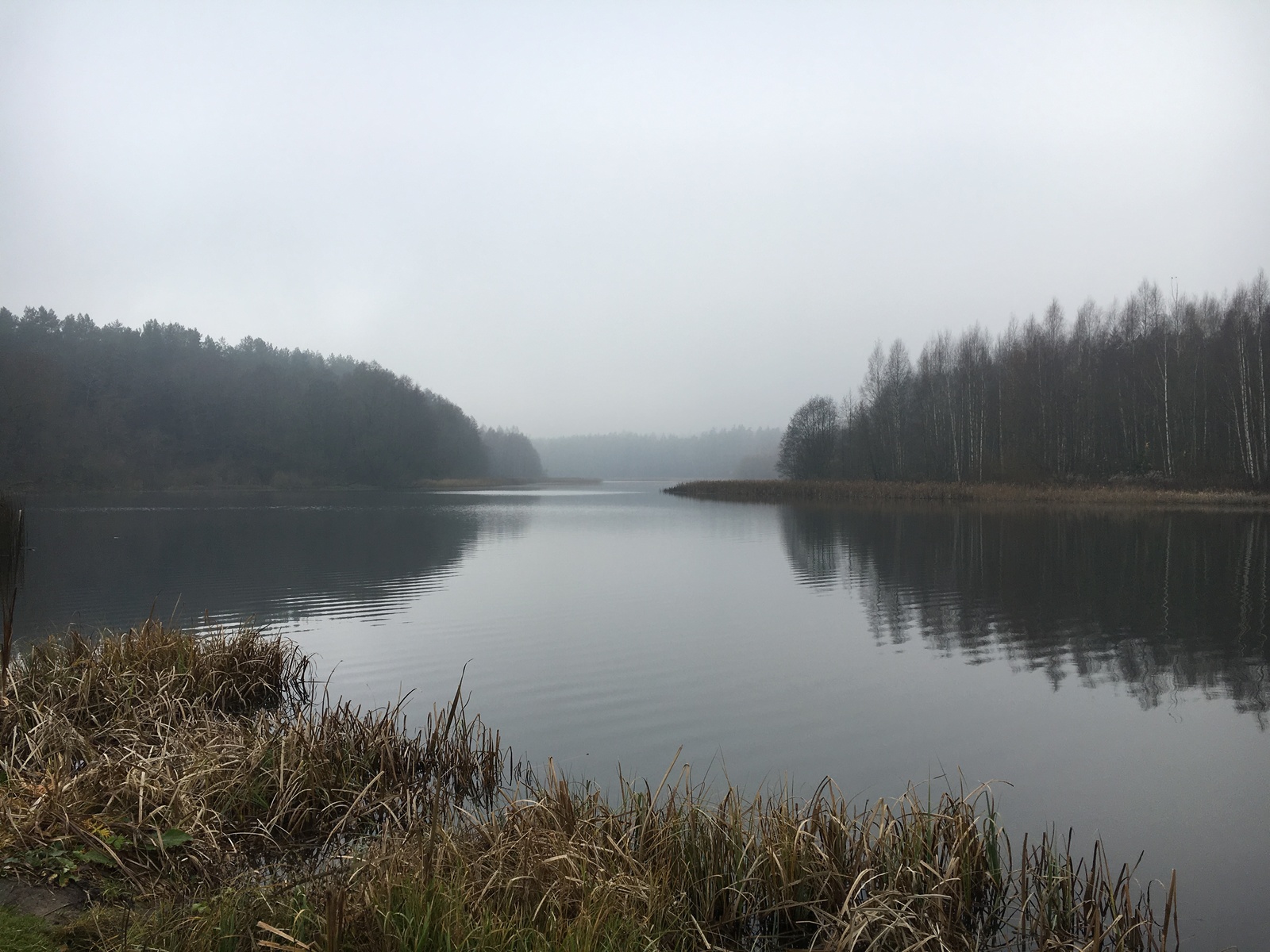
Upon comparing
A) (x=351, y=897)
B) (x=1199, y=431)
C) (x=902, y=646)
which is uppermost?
(x=1199, y=431)

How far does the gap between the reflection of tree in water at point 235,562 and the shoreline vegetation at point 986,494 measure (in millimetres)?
23324

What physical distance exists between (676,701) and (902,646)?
13.1 feet

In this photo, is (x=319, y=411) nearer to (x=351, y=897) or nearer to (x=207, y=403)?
(x=207, y=403)

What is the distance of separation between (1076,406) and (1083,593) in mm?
39039

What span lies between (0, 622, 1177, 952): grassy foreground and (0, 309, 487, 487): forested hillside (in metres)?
61.7

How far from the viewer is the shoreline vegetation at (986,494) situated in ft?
118

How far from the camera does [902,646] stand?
10250 mm

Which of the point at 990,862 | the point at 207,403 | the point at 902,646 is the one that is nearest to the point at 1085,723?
the point at 902,646

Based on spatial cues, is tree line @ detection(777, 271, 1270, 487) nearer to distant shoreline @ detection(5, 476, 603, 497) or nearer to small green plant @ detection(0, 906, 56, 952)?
distant shoreline @ detection(5, 476, 603, 497)

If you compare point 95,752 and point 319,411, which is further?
point 319,411

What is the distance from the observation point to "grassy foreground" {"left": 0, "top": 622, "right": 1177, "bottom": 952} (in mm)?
2965

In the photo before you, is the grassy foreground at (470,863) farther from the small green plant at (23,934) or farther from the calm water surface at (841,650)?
the calm water surface at (841,650)

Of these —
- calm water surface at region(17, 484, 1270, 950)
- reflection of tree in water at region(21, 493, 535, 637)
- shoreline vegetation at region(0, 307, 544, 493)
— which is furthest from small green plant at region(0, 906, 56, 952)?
shoreline vegetation at region(0, 307, 544, 493)

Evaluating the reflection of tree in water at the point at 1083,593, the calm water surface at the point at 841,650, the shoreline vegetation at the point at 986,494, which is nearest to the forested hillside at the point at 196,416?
the shoreline vegetation at the point at 986,494
